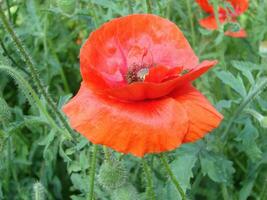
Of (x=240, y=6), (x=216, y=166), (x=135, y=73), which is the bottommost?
(x=216, y=166)

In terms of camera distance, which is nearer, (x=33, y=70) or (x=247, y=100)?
(x=33, y=70)

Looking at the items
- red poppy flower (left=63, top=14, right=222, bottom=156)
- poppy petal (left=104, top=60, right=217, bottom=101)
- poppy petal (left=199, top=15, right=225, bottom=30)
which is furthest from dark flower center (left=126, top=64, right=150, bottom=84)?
poppy petal (left=199, top=15, right=225, bottom=30)

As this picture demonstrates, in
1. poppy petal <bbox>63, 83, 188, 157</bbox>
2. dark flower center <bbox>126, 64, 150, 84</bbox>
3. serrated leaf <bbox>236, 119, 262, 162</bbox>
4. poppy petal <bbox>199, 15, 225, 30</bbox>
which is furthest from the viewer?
poppy petal <bbox>199, 15, 225, 30</bbox>

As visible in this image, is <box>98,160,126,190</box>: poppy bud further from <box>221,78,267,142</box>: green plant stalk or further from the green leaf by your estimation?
<box>221,78,267,142</box>: green plant stalk

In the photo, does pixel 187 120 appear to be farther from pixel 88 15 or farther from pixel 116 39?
pixel 88 15

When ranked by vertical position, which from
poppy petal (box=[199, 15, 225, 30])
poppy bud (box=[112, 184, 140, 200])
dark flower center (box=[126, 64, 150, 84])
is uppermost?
dark flower center (box=[126, 64, 150, 84])

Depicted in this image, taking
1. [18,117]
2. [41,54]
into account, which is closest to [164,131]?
[18,117]

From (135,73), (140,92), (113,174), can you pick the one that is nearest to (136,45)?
(135,73)

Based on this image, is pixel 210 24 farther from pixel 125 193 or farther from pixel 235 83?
pixel 125 193
